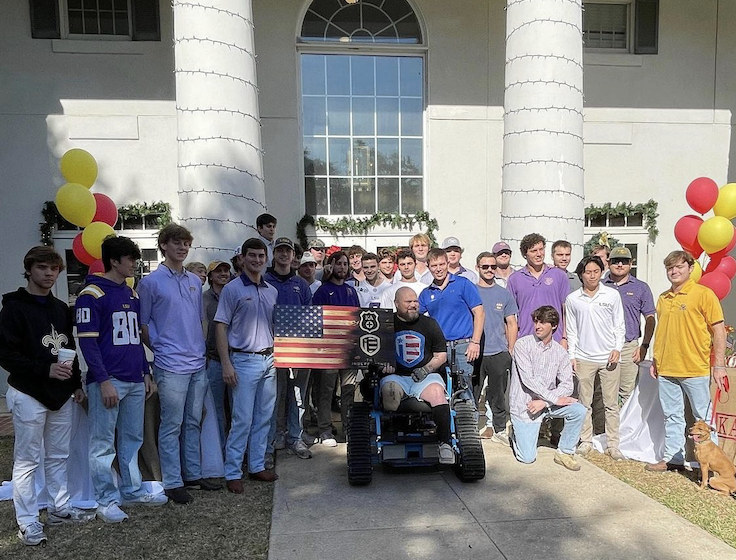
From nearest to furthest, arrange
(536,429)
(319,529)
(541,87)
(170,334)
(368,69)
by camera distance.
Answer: (319,529) → (170,334) → (536,429) → (541,87) → (368,69)

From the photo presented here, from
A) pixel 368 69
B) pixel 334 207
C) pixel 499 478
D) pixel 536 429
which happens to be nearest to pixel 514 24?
pixel 368 69

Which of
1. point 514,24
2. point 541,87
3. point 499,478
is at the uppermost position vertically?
point 514,24

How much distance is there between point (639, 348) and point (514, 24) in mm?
4631

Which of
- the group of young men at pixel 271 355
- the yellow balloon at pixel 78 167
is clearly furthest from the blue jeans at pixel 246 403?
the yellow balloon at pixel 78 167

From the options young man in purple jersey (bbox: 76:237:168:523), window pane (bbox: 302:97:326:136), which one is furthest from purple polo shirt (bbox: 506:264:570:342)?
window pane (bbox: 302:97:326:136)

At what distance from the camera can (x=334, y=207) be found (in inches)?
393

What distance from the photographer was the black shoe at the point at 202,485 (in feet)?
15.4

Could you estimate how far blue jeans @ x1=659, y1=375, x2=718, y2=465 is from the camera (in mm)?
4895

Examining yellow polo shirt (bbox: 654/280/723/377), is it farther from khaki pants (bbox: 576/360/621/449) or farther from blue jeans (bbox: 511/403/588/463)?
blue jeans (bbox: 511/403/588/463)

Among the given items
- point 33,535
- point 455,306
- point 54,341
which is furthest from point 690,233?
point 33,535

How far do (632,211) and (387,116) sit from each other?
4.81 meters

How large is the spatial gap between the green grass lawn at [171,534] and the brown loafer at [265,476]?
0.28 meters

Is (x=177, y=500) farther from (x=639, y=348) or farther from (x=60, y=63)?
(x=60, y=63)

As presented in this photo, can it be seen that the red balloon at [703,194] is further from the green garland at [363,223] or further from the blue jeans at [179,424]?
the blue jeans at [179,424]
